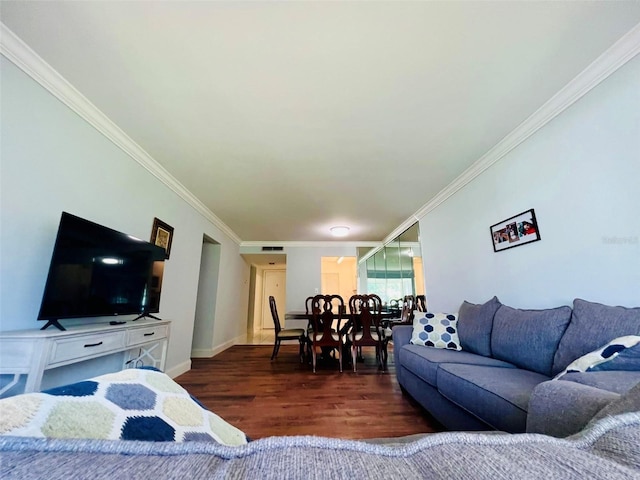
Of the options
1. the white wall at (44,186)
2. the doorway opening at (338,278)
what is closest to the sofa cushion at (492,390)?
the white wall at (44,186)

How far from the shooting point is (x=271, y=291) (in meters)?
8.80

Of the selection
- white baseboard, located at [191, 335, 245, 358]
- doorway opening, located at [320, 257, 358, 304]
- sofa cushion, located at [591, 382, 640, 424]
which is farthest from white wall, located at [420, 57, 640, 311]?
doorway opening, located at [320, 257, 358, 304]

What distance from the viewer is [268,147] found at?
249cm

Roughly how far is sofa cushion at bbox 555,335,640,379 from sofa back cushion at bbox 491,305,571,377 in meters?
0.34

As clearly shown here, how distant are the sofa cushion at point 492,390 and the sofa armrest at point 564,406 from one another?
0.37 meters

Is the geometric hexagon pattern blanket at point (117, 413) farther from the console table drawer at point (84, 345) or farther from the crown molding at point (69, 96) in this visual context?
the crown molding at point (69, 96)

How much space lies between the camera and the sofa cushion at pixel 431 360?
74.1 inches

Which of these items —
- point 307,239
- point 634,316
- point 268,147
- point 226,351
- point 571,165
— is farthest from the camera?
point 307,239

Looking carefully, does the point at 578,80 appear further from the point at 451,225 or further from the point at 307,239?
the point at 307,239

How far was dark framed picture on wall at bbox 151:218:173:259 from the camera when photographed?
2852mm

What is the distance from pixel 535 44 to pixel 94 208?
10.8 feet

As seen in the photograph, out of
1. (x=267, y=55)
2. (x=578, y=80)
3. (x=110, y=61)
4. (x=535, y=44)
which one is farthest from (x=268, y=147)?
(x=578, y=80)

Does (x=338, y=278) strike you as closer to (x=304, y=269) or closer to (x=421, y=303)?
(x=304, y=269)

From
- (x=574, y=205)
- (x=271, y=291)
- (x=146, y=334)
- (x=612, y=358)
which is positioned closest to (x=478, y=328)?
(x=612, y=358)
